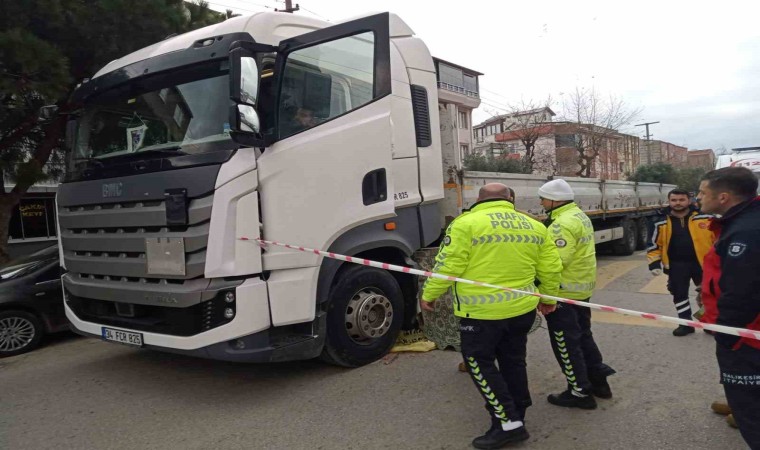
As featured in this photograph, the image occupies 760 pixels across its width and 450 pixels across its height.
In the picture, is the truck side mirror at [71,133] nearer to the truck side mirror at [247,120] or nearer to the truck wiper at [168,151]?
the truck wiper at [168,151]

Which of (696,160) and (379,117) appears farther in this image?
(696,160)

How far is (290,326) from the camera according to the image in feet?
13.6

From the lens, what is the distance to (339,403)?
399 centimetres

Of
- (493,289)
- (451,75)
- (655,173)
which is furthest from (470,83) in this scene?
(493,289)

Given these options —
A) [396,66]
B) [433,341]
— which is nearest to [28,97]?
[396,66]

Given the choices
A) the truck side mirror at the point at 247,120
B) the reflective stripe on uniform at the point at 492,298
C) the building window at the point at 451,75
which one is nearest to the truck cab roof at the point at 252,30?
the truck side mirror at the point at 247,120

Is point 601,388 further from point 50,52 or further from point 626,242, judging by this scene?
point 626,242

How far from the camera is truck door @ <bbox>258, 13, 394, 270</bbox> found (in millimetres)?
3902

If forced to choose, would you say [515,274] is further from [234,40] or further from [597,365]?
[234,40]

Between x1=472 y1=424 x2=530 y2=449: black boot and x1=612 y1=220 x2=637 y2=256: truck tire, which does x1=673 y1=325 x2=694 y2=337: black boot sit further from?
x1=612 y1=220 x2=637 y2=256: truck tire

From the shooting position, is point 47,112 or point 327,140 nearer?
point 327,140

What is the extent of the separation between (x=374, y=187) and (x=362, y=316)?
3.78 feet

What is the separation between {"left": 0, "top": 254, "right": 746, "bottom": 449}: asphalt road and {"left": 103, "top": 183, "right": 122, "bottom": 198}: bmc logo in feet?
5.61

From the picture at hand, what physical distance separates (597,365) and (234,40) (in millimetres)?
3643
